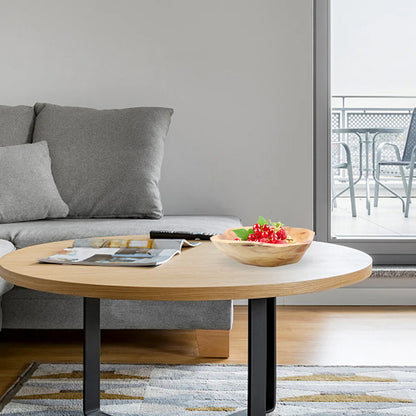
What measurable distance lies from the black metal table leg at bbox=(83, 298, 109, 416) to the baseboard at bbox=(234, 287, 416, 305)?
1481mm

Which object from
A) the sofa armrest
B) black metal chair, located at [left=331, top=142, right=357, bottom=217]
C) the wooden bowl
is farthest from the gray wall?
the wooden bowl

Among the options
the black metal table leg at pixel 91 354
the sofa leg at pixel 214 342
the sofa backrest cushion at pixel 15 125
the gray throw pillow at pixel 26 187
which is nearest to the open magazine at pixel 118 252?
the black metal table leg at pixel 91 354

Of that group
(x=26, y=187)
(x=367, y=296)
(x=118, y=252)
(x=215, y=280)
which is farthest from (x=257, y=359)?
(x=367, y=296)

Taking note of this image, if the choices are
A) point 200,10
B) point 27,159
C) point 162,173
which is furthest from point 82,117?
point 200,10

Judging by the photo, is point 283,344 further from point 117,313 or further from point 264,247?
point 264,247

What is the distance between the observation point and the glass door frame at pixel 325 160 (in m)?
3.02

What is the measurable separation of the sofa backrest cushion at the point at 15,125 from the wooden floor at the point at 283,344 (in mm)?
879

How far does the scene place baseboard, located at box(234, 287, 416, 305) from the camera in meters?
2.92

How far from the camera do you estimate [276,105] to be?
9.84 feet

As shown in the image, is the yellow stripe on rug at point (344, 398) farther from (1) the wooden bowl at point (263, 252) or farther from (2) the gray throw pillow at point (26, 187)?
(2) the gray throw pillow at point (26, 187)

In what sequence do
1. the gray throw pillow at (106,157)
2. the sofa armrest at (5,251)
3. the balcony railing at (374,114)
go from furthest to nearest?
the balcony railing at (374,114) < the gray throw pillow at (106,157) < the sofa armrest at (5,251)

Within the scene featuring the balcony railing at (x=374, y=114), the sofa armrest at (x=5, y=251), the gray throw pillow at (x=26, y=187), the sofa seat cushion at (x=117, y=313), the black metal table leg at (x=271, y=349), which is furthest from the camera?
the balcony railing at (x=374, y=114)

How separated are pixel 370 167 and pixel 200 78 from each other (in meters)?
1.04

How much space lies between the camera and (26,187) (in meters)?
2.43
